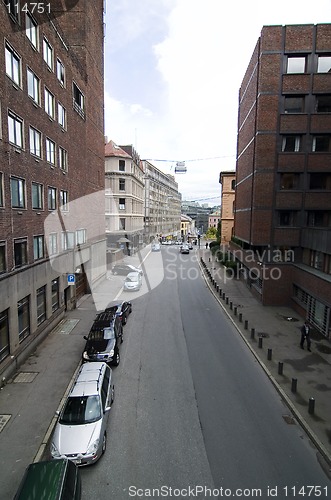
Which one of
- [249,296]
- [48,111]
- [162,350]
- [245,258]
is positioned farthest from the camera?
[245,258]

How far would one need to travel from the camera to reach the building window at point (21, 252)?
14323mm

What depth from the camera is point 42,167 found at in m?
17.1

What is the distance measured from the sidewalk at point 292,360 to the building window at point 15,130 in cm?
1516

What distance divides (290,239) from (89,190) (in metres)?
17.7

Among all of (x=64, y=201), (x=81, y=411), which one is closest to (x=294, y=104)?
(x=64, y=201)

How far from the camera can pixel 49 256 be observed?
60.2 ft

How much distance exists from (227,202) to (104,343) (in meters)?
44.4

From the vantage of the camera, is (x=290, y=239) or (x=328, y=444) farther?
(x=290, y=239)

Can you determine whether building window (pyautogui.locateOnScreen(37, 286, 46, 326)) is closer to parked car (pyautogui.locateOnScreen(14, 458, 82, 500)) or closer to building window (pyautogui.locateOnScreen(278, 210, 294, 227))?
parked car (pyautogui.locateOnScreen(14, 458, 82, 500))

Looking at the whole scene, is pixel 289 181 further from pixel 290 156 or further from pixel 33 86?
pixel 33 86

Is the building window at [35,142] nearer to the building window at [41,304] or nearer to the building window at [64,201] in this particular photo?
the building window at [64,201]

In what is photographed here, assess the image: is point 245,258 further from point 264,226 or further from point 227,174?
point 227,174

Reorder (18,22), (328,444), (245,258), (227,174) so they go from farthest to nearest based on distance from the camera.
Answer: (227,174) < (245,258) < (18,22) < (328,444)

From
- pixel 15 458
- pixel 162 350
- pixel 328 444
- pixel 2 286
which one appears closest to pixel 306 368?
pixel 328 444
